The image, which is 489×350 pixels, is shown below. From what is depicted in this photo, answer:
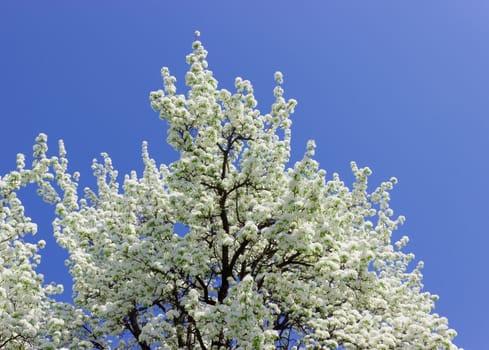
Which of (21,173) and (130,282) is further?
(130,282)

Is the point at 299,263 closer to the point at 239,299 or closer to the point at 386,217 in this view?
the point at 239,299

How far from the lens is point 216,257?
61.8ft

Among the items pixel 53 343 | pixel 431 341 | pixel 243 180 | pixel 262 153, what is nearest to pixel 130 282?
pixel 53 343

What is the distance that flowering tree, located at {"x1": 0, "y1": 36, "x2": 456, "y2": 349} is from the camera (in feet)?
52.7

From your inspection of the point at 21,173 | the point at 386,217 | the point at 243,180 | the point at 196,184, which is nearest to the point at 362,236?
the point at 386,217

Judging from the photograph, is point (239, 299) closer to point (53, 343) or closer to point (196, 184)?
point (196, 184)

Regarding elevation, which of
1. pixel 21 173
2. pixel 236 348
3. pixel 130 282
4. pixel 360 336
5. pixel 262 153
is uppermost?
pixel 262 153

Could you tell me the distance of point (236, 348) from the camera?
48.6 ft

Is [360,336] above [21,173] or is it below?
below

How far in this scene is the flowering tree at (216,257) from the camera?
16.1 metres

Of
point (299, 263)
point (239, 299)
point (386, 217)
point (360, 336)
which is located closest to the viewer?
point (239, 299)

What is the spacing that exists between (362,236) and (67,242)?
12.9 m

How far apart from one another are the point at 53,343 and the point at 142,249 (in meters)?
4.24

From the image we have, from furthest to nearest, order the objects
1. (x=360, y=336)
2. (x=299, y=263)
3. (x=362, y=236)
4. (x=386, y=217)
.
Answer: (x=386, y=217) → (x=362, y=236) → (x=299, y=263) → (x=360, y=336)
